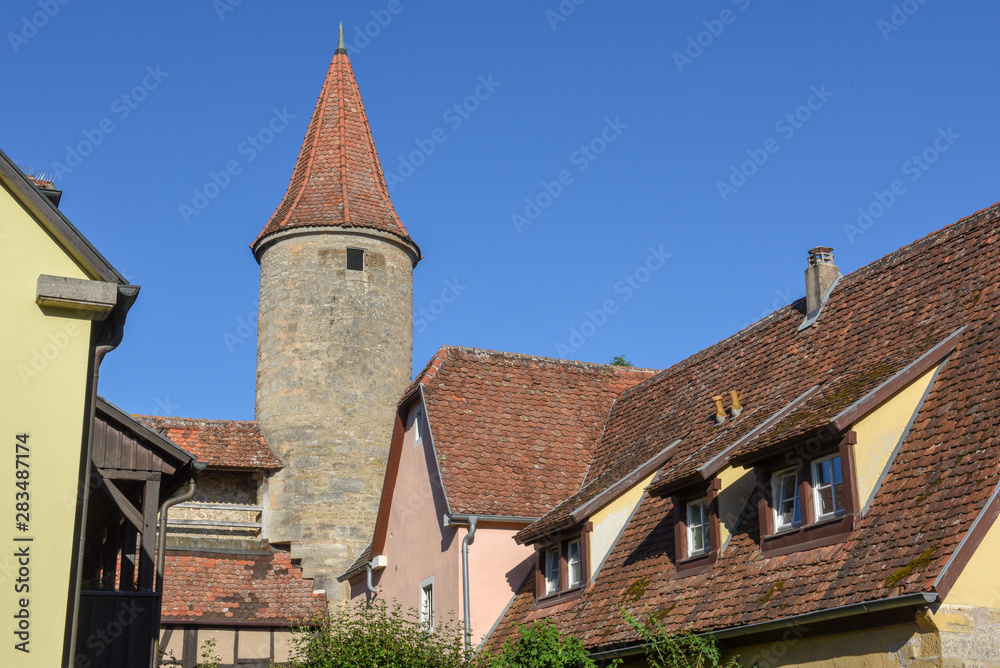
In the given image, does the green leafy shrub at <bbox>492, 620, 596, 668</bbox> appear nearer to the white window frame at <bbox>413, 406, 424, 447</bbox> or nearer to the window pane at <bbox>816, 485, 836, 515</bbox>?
the window pane at <bbox>816, 485, 836, 515</bbox>

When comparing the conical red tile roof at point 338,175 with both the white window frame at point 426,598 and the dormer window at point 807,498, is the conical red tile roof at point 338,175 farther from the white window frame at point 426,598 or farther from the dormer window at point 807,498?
the dormer window at point 807,498

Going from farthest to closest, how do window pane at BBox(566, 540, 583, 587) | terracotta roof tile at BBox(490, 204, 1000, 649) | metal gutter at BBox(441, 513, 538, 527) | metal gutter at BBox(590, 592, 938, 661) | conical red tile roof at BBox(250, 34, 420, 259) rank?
conical red tile roof at BBox(250, 34, 420, 259), metal gutter at BBox(441, 513, 538, 527), window pane at BBox(566, 540, 583, 587), terracotta roof tile at BBox(490, 204, 1000, 649), metal gutter at BBox(590, 592, 938, 661)

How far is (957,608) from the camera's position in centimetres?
1028

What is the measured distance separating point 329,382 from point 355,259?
10.3ft

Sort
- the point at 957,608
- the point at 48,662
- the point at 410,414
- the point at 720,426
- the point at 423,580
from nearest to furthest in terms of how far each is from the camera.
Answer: the point at 48,662, the point at 957,608, the point at 720,426, the point at 423,580, the point at 410,414

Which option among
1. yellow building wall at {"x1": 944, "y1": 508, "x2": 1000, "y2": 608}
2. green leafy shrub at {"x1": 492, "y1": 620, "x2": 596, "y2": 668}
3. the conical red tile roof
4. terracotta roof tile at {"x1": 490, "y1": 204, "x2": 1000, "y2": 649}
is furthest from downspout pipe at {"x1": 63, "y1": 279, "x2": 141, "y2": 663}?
the conical red tile roof

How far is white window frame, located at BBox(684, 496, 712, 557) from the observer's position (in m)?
14.1

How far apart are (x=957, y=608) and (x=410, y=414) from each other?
1257cm

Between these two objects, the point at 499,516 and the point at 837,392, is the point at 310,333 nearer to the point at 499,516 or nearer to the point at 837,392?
the point at 499,516

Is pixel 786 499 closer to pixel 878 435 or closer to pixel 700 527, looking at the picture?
pixel 878 435

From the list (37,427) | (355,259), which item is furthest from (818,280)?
(355,259)

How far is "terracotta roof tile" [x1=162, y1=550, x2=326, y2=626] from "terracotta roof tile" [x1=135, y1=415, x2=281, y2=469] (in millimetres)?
2148

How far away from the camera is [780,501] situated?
1302 cm

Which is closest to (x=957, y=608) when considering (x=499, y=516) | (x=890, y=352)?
(x=890, y=352)
